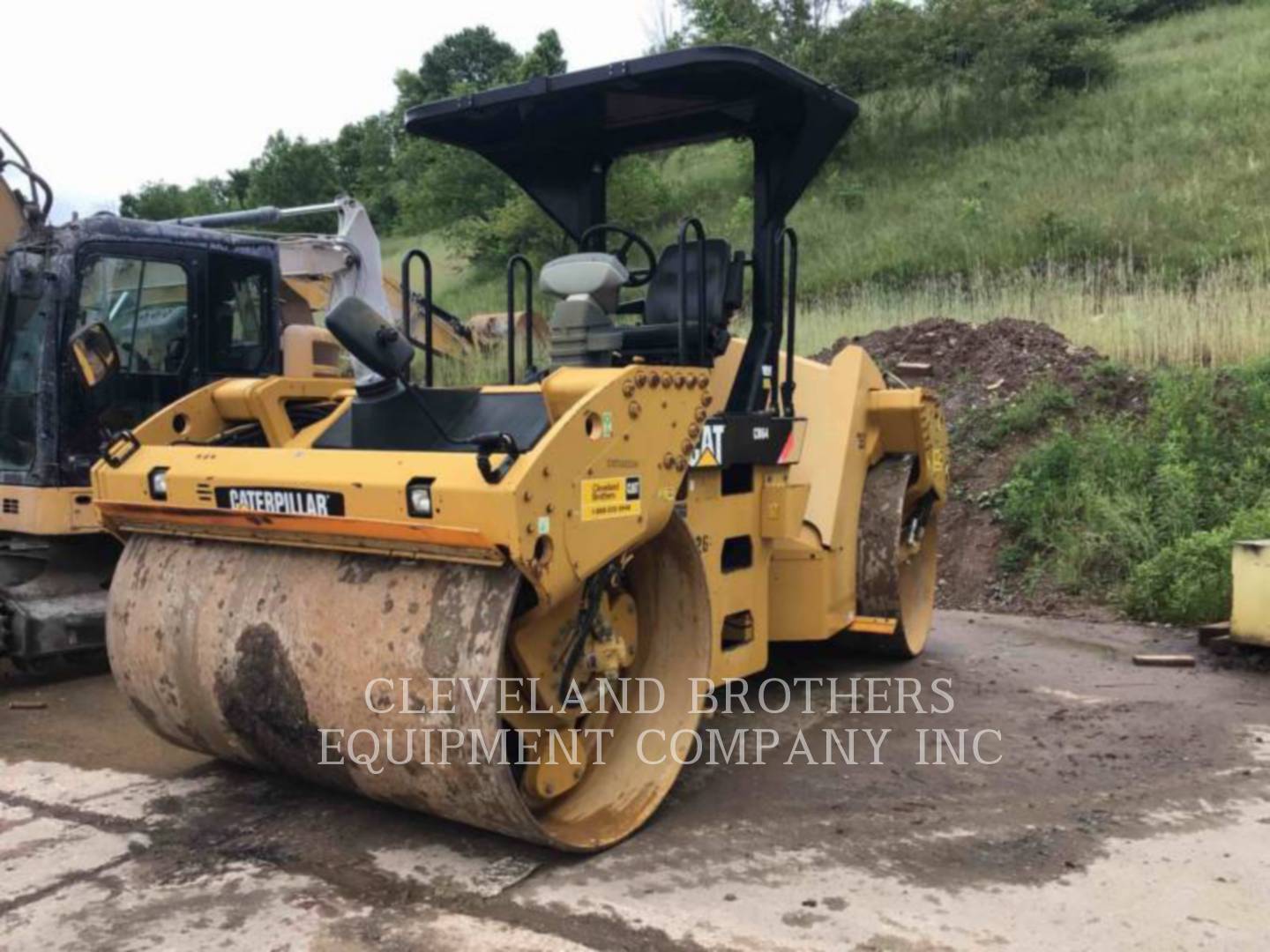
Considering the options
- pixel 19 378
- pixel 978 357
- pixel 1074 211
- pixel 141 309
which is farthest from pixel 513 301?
pixel 1074 211

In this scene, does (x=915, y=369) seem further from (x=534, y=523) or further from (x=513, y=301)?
(x=534, y=523)

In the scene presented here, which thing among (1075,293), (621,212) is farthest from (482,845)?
(621,212)

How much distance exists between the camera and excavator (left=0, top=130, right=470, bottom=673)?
5.54 metres

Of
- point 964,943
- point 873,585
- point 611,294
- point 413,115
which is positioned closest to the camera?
point 964,943

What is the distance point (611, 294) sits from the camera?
410cm

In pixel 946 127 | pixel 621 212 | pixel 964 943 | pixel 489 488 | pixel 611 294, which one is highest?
pixel 946 127

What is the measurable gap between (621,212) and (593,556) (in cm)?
1961

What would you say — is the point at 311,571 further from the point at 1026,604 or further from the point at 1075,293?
the point at 1075,293

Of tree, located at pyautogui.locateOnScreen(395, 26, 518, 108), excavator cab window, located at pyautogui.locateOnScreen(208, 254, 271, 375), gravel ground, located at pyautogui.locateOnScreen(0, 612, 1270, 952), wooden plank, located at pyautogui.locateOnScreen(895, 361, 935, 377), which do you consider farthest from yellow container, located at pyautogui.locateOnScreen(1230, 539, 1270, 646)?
tree, located at pyautogui.locateOnScreen(395, 26, 518, 108)

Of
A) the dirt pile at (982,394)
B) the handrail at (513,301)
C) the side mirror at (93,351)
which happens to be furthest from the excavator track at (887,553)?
the side mirror at (93,351)

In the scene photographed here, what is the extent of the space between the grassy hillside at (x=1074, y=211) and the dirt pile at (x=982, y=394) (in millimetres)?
733

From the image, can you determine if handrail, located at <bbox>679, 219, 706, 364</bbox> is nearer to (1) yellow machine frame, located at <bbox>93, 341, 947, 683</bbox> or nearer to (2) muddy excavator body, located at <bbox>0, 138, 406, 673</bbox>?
(1) yellow machine frame, located at <bbox>93, 341, 947, 683</bbox>

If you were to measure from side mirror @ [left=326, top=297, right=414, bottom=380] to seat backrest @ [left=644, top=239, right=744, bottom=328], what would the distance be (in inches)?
44.5

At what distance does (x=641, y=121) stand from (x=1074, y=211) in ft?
53.0
